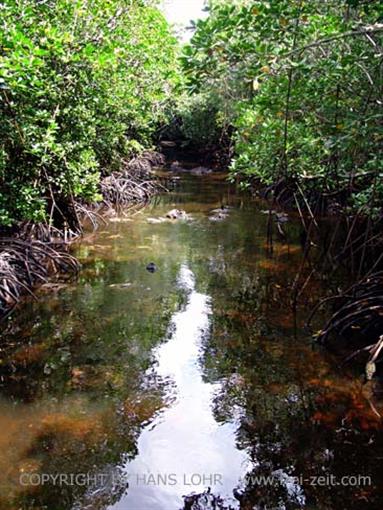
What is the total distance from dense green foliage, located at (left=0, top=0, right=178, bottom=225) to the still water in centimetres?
174

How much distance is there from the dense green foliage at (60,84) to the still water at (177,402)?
1.74 metres

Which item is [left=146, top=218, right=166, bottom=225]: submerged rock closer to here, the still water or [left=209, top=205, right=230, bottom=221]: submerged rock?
[left=209, top=205, right=230, bottom=221]: submerged rock

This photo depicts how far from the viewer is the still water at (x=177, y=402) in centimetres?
376

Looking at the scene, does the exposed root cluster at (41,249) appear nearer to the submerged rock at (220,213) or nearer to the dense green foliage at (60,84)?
the dense green foliage at (60,84)

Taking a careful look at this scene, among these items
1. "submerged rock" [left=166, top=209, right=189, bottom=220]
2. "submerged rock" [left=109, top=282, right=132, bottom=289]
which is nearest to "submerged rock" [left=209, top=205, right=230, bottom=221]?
"submerged rock" [left=166, top=209, right=189, bottom=220]

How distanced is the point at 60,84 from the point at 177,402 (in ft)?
18.3

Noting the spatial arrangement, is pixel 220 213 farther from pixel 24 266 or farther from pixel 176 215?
pixel 24 266

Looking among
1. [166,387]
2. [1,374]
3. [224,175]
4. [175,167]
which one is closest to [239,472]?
[166,387]

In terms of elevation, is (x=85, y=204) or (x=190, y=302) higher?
(x=85, y=204)

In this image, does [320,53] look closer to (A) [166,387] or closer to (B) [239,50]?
(B) [239,50]

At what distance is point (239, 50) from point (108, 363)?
10.7 ft

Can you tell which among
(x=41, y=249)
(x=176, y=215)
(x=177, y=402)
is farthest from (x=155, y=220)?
(x=177, y=402)

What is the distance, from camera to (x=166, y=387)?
202 inches

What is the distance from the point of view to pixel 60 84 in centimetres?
830
